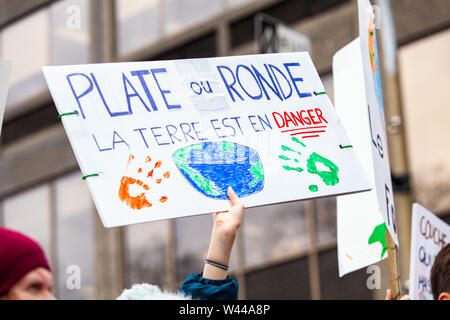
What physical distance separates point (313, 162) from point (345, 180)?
134 mm

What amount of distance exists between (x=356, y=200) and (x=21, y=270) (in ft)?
6.07

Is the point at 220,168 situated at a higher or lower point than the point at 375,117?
lower

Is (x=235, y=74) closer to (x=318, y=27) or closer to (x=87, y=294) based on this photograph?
(x=318, y=27)

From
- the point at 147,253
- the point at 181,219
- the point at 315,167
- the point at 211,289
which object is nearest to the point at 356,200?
the point at 315,167

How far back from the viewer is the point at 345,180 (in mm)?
3322

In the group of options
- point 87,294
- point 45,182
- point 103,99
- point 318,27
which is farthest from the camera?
point 45,182

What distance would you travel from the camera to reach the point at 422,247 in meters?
4.59

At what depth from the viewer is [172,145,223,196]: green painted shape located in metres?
3.17

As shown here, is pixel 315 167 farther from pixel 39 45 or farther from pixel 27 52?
pixel 27 52

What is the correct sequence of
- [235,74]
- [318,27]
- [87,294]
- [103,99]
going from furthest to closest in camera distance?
[87,294] → [318,27] → [235,74] → [103,99]

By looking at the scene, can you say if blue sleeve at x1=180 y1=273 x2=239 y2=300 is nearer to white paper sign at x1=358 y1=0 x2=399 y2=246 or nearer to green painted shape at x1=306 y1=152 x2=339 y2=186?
green painted shape at x1=306 y1=152 x2=339 y2=186

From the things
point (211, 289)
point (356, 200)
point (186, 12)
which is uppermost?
point (186, 12)

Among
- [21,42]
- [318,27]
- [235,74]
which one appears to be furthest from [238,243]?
[235,74]

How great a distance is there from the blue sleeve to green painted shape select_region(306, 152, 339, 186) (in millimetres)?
745
